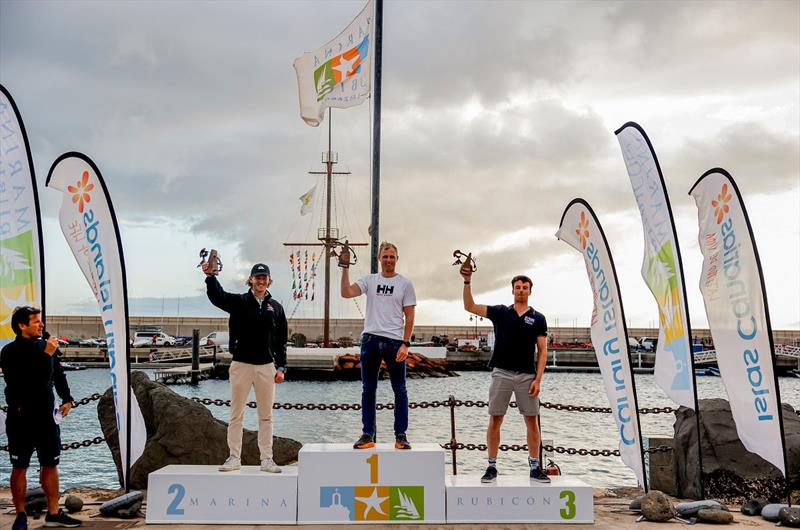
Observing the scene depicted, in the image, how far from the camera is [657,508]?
673cm

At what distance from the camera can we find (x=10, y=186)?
7527 mm

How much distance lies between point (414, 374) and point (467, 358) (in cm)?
1266

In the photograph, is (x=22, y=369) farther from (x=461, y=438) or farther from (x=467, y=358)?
(x=467, y=358)

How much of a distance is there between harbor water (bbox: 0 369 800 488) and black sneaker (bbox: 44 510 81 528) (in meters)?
3.54

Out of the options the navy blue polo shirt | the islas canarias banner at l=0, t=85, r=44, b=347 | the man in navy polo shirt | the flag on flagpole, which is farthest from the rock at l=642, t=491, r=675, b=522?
the flag on flagpole

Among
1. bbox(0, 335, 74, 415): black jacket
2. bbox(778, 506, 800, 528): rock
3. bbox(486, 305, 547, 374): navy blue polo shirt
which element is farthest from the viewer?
bbox(486, 305, 547, 374): navy blue polo shirt

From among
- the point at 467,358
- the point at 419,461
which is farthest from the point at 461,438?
the point at 467,358

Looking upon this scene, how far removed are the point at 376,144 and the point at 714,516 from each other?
541cm

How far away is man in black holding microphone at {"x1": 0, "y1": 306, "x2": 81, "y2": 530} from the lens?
585 cm

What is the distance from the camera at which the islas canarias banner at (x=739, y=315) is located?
669cm

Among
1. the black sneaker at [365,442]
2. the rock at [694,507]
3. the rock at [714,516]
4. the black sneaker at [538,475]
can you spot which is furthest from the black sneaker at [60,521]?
the rock at [714,516]

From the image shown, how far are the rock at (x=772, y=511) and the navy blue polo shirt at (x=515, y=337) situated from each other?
2769mm

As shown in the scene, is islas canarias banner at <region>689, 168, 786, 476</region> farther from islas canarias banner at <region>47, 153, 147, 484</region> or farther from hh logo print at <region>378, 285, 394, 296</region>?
islas canarias banner at <region>47, 153, 147, 484</region>

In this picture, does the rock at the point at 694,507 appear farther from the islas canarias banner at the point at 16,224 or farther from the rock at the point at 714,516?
the islas canarias banner at the point at 16,224
